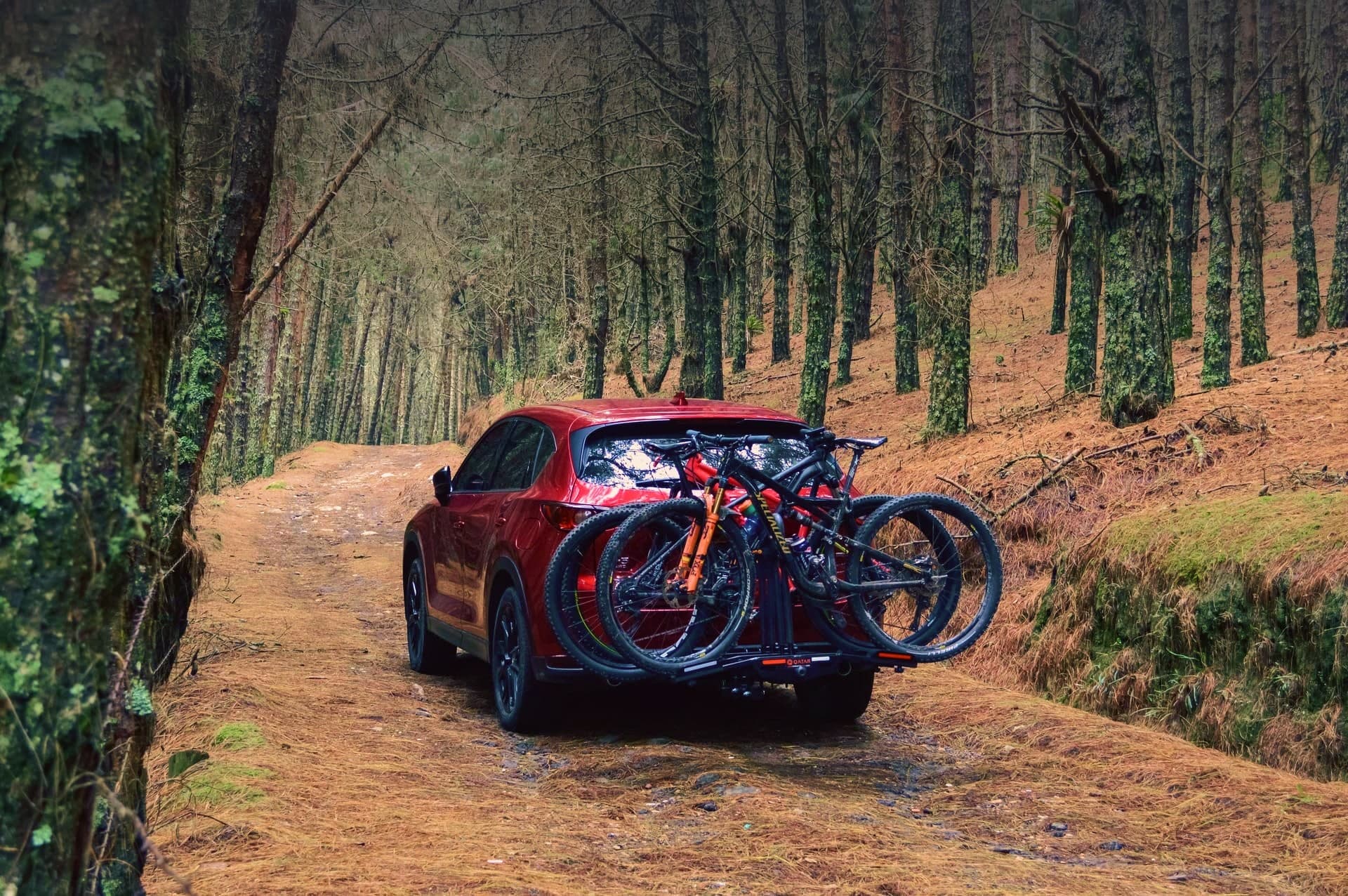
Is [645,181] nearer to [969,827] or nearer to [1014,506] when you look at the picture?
[1014,506]

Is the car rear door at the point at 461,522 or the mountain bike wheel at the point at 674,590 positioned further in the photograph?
the car rear door at the point at 461,522

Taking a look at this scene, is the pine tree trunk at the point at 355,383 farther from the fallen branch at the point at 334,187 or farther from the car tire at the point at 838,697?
the car tire at the point at 838,697

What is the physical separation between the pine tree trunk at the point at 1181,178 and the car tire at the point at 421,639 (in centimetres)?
1629

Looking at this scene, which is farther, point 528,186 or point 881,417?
point 528,186

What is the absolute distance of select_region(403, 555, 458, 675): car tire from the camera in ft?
Result: 28.8

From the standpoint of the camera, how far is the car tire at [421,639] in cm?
877

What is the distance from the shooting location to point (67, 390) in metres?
2.60

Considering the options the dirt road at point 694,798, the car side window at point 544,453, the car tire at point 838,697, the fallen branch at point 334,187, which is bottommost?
the dirt road at point 694,798

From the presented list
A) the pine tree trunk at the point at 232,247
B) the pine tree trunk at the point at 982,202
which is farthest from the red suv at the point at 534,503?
the pine tree trunk at the point at 982,202

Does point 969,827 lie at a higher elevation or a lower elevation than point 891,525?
lower

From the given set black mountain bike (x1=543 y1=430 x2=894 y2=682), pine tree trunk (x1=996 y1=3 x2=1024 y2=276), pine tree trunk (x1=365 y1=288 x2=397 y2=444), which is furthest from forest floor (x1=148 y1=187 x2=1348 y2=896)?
pine tree trunk (x1=365 y1=288 x2=397 y2=444)

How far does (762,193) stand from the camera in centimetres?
3177

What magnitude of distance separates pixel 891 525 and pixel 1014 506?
3882 millimetres

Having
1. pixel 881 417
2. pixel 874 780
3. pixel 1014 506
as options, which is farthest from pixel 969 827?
pixel 881 417
